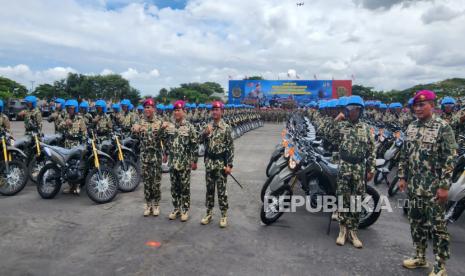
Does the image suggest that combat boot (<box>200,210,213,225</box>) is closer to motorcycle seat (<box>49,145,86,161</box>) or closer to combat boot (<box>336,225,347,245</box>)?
combat boot (<box>336,225,347,245</box>)

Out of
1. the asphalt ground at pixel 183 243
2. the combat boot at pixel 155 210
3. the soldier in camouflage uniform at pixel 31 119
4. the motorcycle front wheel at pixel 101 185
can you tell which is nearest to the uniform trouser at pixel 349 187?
the asphalt ground at pixel 183 243

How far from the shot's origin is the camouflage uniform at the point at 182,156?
4707 mm

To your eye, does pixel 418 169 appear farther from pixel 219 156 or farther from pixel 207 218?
pixel 207 218

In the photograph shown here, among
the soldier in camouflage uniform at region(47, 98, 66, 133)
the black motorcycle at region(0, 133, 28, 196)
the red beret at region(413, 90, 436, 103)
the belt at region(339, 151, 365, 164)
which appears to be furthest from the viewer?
the soldier in camouflage uniform at region(47, 98, 66, 133)

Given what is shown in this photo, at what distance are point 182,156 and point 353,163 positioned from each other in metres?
2.34

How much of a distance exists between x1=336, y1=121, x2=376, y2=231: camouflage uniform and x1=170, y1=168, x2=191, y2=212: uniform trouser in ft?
7.03

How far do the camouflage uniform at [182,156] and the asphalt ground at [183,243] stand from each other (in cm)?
46

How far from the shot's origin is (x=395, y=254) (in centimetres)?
383

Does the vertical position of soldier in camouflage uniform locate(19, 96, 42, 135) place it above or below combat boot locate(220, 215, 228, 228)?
above

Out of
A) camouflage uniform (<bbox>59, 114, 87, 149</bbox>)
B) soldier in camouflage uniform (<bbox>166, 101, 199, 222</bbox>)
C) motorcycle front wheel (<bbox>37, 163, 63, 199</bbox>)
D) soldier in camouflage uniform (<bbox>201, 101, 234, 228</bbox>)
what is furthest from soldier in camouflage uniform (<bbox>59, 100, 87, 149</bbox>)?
soldier in camouflage uniform (<bbox>201, 101, 234, 228</bbox>)

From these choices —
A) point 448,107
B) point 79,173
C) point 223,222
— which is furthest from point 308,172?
point 448,107

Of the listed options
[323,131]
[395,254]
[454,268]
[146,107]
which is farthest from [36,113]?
[454,268]

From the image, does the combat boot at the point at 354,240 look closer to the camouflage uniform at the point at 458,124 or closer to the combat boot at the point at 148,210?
the combat boot at the point at 148,210

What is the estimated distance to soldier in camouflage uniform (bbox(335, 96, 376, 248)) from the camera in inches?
156
